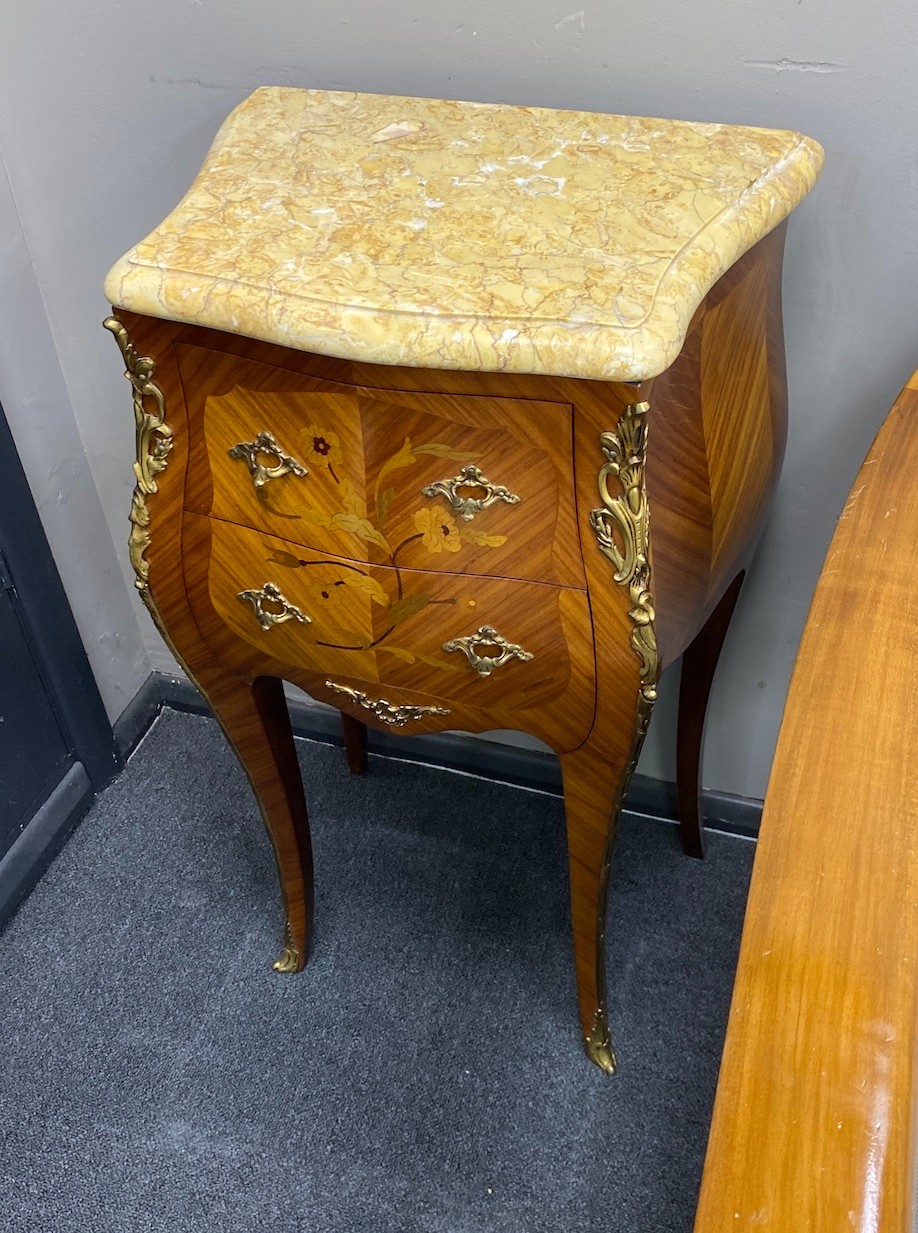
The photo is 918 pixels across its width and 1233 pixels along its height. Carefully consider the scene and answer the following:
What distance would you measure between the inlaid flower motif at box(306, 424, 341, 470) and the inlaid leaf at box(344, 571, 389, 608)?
0.27 feet

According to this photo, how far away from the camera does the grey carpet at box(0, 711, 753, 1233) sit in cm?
108

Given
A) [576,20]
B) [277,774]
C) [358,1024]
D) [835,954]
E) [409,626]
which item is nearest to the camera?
[835,954]

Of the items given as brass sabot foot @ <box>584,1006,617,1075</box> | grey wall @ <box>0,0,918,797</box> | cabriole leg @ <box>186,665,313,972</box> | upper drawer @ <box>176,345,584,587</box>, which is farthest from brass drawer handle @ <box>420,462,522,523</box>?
brass sabot foot @ <box>584,1006,617,1075</box>

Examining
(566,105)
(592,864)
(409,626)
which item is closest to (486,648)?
(409,626)

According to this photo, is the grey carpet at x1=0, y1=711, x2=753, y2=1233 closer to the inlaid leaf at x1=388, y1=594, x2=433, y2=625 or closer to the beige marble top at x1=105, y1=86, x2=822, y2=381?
the inlaid leaf at x1=388, y1=594, x2=433, y2=625

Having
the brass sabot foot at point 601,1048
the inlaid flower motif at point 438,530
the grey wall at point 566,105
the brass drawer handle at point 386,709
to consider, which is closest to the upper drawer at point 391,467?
the inlaid flower motif at point 438,530

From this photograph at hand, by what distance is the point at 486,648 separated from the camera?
0.79 m

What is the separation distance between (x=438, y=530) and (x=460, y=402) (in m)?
0.10

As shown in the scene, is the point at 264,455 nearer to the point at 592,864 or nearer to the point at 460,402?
the point at 460,402

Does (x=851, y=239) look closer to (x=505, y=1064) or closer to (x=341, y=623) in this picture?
(x=341, y=623)

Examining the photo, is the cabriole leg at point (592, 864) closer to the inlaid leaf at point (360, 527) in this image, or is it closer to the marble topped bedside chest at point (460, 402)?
the marble topped bedside chest at point (460, 402)

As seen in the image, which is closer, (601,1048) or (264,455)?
(264,455)

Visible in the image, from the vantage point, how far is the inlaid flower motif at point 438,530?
2.44ft

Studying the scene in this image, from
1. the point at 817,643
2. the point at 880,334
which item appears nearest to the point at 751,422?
the point at 880,334
